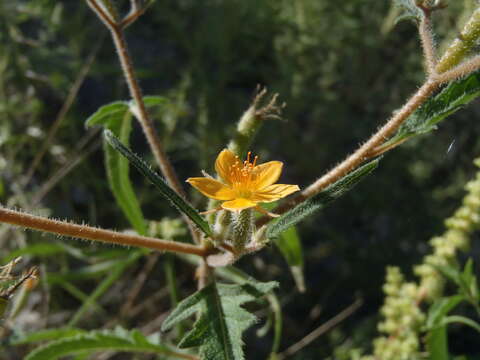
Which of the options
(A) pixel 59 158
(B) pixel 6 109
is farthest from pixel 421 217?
(B) pixel 6 109

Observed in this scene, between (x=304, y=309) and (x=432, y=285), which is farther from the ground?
(x=304, y=309)

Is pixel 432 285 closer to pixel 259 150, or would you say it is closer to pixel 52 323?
pixel 259 150

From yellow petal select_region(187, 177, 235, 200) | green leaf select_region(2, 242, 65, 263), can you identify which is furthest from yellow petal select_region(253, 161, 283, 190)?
green leaf select_region(2, 242, 65, 263)

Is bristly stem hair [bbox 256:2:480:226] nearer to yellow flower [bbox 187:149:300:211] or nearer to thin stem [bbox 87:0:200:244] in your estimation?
yellow flower [bbox 187:149:300:211]

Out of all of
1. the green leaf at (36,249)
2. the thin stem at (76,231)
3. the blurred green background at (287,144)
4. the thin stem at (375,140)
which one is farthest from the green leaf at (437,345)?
the green leaf at (36,249)

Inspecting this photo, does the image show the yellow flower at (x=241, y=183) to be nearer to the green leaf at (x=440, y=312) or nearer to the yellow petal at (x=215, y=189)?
the yellow petal at (x=215, y=189)

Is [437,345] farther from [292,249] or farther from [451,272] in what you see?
[292,249]

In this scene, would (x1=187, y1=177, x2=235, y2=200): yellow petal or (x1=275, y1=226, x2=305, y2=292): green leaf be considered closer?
(x1=187, y1=177, x2=235, y2=200): yellow petal

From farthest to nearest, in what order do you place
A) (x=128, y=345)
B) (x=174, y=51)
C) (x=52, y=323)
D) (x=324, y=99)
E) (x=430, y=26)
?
(x=174, y=51), (x=324, y=99), (x=52, y=323), (x=128, y=345), (x=430, y=26)
